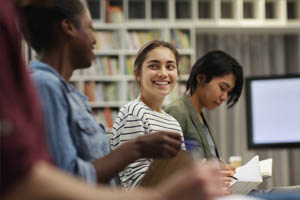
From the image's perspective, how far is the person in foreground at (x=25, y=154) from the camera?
16.5 inches

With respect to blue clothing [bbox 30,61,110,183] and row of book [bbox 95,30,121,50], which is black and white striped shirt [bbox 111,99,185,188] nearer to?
blue clothing [bbox 30,61,110,183]

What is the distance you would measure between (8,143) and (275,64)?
5221 millimetres

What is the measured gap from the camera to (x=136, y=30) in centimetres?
464

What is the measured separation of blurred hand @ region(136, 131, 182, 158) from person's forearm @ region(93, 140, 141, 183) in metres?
0.01

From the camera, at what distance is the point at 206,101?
2.46 metres

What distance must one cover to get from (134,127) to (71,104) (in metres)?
0.80

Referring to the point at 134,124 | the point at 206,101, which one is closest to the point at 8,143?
the point at 134,124

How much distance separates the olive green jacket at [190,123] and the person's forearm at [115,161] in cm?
137

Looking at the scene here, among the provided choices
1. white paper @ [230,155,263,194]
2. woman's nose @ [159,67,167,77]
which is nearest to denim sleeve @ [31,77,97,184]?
white paper @ [230,155,263,194]

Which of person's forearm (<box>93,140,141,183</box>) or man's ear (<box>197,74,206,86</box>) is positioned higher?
man's ear (<box>197,74,206,86</box>)

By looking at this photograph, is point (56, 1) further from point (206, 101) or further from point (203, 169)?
point (206, 101)

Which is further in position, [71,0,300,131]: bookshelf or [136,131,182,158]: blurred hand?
[71,0,300,131]: bookshelf

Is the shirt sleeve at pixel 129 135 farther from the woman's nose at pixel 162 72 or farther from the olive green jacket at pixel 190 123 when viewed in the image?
the olive green jacket at pixel 190 123

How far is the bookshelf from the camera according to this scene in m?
4.48
